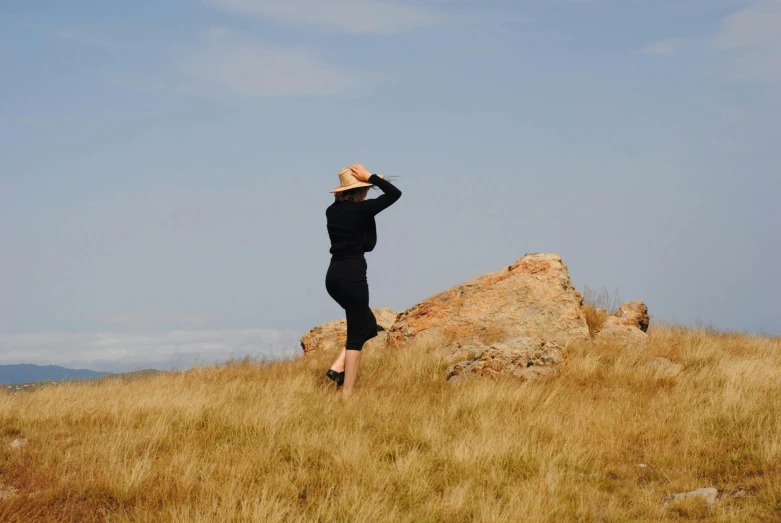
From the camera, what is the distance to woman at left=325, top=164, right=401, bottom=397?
339 inches

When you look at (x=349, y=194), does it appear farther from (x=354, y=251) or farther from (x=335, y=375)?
(x=335, y=375)

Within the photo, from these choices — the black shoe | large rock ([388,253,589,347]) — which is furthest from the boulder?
the black shoe

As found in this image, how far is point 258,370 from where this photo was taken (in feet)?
37.3

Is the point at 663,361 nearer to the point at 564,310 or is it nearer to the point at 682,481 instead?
the point at 564,310

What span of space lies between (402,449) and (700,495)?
2.53 metres

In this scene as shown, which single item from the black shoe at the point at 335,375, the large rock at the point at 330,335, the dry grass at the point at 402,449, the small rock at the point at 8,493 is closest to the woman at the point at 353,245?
the black shoe at the point at 335,375

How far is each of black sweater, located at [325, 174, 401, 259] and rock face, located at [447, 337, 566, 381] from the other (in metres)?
2.50

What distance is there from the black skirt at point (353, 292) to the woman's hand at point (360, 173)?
3.10 feet

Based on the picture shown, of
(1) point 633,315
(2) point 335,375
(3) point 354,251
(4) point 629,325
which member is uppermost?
(3) point 354,251

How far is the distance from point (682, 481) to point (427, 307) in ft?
24.4

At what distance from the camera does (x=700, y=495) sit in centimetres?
579

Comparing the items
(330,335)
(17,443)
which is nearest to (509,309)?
(330,335)

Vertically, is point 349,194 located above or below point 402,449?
above

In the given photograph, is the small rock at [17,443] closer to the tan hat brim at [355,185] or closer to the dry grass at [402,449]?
the dry grass at [402,449]
